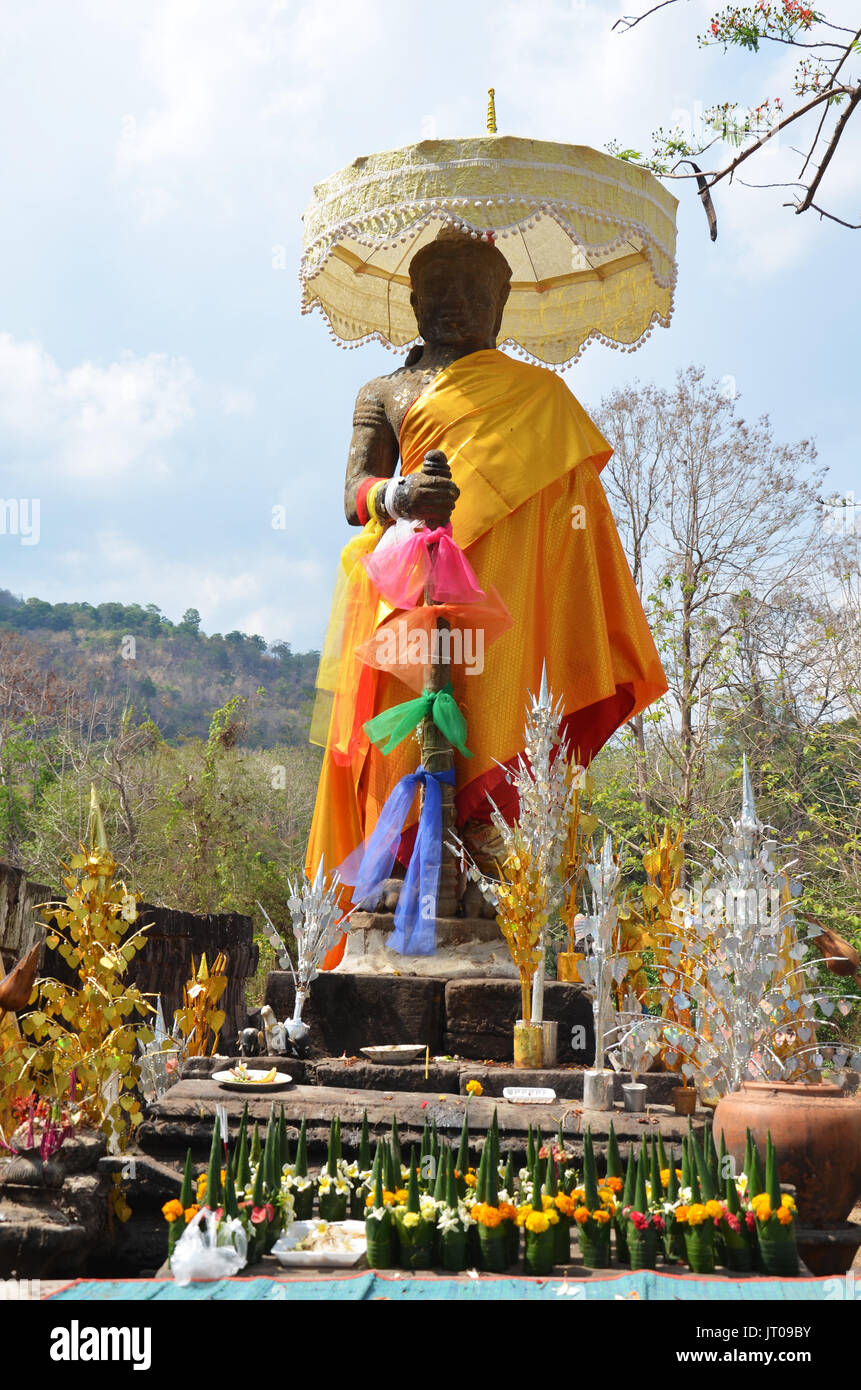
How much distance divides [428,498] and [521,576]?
0.69 m

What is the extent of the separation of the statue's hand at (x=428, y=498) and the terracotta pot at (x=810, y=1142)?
10.2 feet

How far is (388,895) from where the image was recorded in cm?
557

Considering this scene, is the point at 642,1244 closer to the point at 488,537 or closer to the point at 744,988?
the point at 744,988

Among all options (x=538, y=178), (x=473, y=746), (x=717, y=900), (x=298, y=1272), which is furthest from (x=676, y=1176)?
(x=538, y=178)

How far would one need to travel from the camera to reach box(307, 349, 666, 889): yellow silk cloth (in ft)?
19.5

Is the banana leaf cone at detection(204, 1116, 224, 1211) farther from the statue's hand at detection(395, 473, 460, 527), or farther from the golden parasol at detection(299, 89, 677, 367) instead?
the golden parasol at detection(299, 89, 677, 367)

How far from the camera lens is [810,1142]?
3.48 metres

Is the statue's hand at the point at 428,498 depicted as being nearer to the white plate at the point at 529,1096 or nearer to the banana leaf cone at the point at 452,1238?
the white plate at the point at 529,1096

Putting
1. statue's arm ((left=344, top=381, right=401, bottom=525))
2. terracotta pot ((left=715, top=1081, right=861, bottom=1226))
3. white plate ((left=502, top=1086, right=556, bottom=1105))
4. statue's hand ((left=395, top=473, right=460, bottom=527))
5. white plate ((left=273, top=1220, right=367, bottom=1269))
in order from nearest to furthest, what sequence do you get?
white plate ((left=273, top=1220, right=367, bottom=1269)), terracotta pot ((left=715, top=1081, right=861, bottom=1226)), white plate ((left=502, top=1086, right=556, bottom=1105)), statue's hand ((left=395, top=473, right=460, bottom=527)), statue's arm ((left=344, top=381, right=401, bottom=525))

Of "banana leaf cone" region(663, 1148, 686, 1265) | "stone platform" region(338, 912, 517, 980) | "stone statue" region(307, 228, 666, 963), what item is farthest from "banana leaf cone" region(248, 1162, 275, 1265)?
"stone statue" region(307, 228, 666, 963)

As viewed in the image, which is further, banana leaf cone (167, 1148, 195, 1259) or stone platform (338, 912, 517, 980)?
stone platform (338, 912, 517, 980)

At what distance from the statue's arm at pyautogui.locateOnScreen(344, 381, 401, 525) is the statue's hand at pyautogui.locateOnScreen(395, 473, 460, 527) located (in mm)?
739

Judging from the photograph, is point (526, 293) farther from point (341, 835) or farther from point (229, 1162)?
point (229, 1162)

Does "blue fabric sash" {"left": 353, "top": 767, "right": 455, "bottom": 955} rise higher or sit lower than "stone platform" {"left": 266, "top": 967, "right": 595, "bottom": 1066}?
higher
